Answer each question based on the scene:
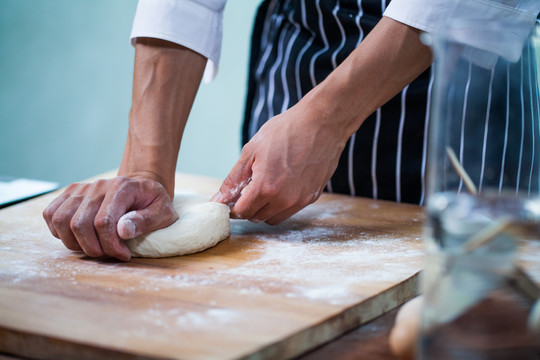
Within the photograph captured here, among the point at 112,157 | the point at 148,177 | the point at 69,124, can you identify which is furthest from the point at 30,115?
the point at 148,177

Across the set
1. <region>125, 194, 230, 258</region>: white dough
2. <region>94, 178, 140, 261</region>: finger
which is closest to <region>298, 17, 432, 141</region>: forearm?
<region>125, 194, 230, 258</region>: white dough

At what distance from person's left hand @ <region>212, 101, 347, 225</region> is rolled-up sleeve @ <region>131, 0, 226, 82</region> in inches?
11.8

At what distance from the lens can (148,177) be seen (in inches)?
45.7

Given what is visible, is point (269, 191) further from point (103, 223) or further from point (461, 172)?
point (461, 172)

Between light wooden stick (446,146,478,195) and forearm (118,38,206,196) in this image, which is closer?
light wooden stick (446,146,478,195)

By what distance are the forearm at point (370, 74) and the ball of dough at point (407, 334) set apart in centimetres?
54

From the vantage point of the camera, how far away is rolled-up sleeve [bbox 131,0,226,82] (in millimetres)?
1260

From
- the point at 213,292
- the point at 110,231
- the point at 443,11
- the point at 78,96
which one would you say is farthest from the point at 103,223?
the point at 78,96

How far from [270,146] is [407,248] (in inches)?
11.9

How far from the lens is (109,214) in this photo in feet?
3.16

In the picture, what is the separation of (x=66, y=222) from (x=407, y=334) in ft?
2.01

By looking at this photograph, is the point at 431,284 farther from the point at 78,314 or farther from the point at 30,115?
the point at 30,115

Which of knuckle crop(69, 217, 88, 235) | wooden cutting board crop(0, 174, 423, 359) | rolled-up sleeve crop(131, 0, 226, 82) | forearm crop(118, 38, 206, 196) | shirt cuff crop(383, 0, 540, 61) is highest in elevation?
shirt cuff crop(383, 0, 540, 61)

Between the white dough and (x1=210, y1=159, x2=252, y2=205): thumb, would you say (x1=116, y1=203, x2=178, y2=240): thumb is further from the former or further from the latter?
(x1=210, y1=159, x2=252, y2=205): thumb
